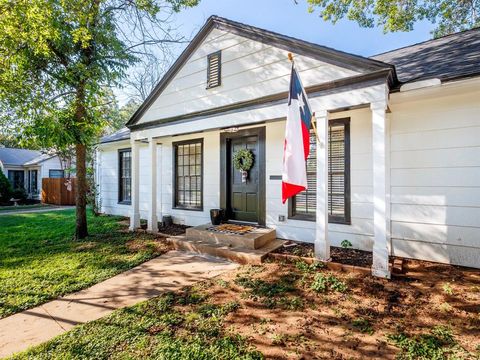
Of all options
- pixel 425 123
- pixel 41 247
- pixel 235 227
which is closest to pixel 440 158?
pixel 425 123

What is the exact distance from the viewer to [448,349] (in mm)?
2225

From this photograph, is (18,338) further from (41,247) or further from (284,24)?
(284,24)

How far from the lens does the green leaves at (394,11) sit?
9.09 metres

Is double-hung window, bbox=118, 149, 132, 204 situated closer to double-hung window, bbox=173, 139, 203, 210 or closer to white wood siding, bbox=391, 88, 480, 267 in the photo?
double-hung window, bbox=173, 139, 203, 210

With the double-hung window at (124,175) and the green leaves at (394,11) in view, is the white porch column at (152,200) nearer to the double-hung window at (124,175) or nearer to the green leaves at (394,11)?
the double-hung window at (124,175)

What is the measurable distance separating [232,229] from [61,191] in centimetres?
1446

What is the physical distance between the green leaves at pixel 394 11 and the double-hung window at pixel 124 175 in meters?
8.72

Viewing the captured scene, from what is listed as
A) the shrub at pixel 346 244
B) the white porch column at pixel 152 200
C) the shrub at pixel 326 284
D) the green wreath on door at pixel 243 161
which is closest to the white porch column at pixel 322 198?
the shrub at pixel 326 284

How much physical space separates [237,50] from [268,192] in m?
3.21

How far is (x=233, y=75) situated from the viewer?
18.2ft

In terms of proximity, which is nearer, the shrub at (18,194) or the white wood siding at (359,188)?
the white wood siding at (359,188)

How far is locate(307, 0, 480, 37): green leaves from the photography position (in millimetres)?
9094

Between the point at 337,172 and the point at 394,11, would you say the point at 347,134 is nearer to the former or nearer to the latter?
the point at 337,172

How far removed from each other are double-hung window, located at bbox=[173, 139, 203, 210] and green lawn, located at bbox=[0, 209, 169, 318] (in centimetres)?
157
